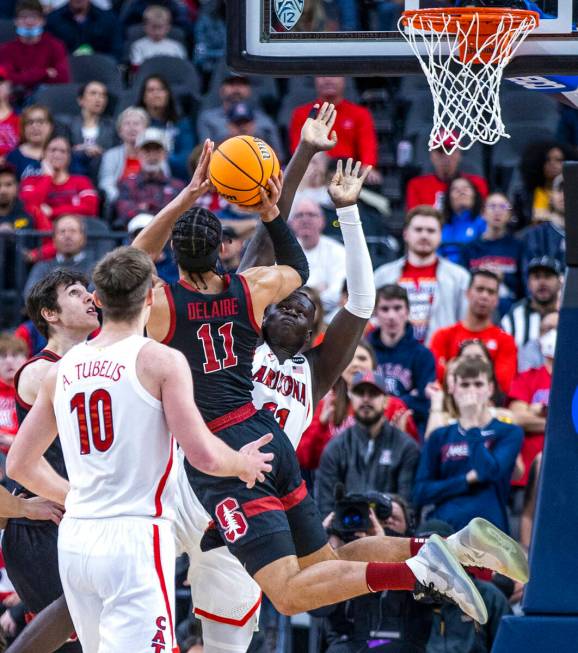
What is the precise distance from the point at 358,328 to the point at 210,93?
26.3ft

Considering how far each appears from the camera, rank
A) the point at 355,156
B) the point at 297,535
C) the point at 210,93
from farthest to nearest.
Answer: the point at 210,93, the point at 355,156, the point at 297,535

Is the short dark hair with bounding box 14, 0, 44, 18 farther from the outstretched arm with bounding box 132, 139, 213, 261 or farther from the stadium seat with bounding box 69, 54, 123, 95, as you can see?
the outstretched arm with bounding box 132, 139, 213, 261

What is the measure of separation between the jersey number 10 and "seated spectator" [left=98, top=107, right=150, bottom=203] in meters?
7.77

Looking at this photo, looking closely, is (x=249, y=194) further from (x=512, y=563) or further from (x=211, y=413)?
(x=512, y=563)

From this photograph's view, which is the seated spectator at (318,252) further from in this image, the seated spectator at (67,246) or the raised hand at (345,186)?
the raised hand at (345,186)

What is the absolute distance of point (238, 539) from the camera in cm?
636

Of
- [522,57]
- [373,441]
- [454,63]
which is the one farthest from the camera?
[373,441]

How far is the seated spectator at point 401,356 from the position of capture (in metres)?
10.1

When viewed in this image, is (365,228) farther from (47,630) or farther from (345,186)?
(47,630)

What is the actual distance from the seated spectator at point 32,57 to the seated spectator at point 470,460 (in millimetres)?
7799

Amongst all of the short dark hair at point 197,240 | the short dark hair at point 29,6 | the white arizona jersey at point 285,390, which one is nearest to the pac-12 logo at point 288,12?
the short dark hair at point 197,240

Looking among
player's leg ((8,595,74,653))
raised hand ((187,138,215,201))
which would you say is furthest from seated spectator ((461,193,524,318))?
player's leg ((8,595,74,653))

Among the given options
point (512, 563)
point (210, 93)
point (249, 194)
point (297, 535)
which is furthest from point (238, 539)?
point (210, 93)

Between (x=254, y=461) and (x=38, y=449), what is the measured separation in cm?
97
